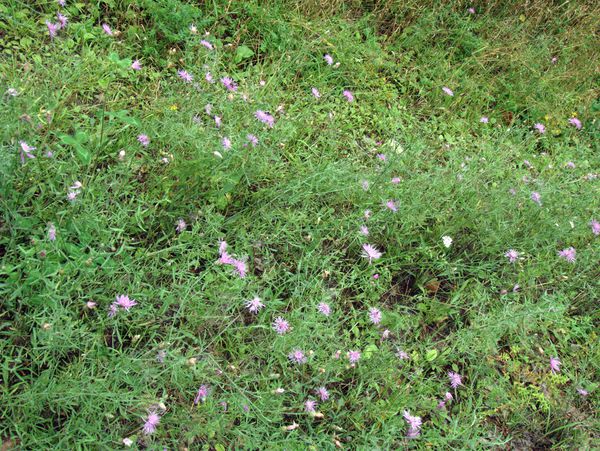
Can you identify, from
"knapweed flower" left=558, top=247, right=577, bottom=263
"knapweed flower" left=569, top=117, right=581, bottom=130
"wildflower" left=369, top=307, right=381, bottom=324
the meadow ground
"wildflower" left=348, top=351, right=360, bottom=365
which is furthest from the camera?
"knapweed flower" left=569, top=117, right=581, bottom=130

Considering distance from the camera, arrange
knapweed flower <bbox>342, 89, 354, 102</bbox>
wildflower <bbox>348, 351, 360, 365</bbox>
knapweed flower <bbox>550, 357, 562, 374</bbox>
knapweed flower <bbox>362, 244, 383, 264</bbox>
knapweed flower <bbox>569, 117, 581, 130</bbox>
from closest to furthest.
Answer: wildflower <bbox>348, 351, 360, 365</bbox> → knapweed flower <bbox>362, 244, 383, 264</bbox> → knapweed flower <bbox>550, 357, 562, 374</bbox> → knapweed flower <bbox>342, 89, 354, 102</bbox> → knapweed flower <bbox>569, 117, 581, 130</bbox>

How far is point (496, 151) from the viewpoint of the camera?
3.33 meters

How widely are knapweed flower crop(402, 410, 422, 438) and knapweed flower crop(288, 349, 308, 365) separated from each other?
460mm

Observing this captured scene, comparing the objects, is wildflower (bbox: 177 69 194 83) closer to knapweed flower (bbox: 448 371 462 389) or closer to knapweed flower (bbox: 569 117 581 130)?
knapweed flower (bbox: 448 371 462 389)

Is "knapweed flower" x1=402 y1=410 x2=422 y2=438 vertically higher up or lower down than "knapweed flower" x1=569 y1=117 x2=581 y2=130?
lower down

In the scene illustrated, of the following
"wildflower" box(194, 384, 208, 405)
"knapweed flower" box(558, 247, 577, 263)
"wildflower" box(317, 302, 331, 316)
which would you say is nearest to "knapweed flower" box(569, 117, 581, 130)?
"knapweed flower" box(558, 247, 577, 263)

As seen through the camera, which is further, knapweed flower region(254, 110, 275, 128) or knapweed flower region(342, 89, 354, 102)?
knapweed flower region(342, 89, 354, 102)

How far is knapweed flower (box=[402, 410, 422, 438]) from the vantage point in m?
2.12

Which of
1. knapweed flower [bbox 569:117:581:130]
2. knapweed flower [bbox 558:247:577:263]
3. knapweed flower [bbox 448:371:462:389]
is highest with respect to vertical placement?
knapweed flower [bbox 569:117:581:130]

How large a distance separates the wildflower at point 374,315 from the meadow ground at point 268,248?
0.05 metres

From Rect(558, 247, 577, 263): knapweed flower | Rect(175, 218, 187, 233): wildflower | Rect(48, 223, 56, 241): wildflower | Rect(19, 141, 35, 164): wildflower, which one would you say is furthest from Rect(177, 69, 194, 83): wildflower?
Rect(558, 247, 577, 263): knapweed flower

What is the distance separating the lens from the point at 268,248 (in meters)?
2.35

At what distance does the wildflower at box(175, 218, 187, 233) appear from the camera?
221cm

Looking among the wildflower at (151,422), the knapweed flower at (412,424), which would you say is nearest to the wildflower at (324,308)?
the knapweed flower at (412,424)
